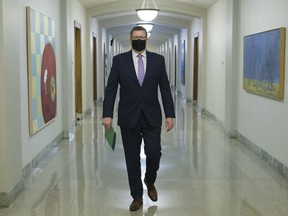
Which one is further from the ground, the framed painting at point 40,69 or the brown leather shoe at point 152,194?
the framed painting at point 40,69

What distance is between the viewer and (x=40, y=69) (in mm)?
6746

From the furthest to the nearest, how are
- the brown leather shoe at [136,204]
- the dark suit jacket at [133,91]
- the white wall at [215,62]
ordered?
1. the white wall at [215,62]
2. the brown leather shoe at [136,204]
3. the dark suit jacket at [133,91]

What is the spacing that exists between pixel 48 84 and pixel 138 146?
10.5ft

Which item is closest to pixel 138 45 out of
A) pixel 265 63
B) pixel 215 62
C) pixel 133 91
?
pixel 133 91

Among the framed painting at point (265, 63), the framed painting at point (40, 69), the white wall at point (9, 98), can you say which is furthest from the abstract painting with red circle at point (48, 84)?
the framed painting at point (265, 63)

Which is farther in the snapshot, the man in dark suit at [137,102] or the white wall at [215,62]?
the white wall at [215,62]

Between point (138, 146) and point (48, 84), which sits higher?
point (48, 84)

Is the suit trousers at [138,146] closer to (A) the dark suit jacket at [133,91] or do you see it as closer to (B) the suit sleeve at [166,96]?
(A) the dark suit jacket at [133,91]

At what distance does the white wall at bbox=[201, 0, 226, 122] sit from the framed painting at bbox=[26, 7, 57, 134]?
14.2 ft

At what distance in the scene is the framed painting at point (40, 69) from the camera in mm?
6164

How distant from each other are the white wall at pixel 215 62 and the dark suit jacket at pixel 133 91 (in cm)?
604

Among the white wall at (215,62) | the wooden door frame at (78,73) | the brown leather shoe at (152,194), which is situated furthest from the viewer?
the wooden door frame at (78,73)

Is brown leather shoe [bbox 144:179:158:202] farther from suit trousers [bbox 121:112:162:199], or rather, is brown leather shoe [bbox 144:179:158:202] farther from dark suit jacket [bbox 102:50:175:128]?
dark suit jacket [bbox 102:50:175:128]

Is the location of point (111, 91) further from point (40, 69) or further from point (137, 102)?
point (40, 69)
